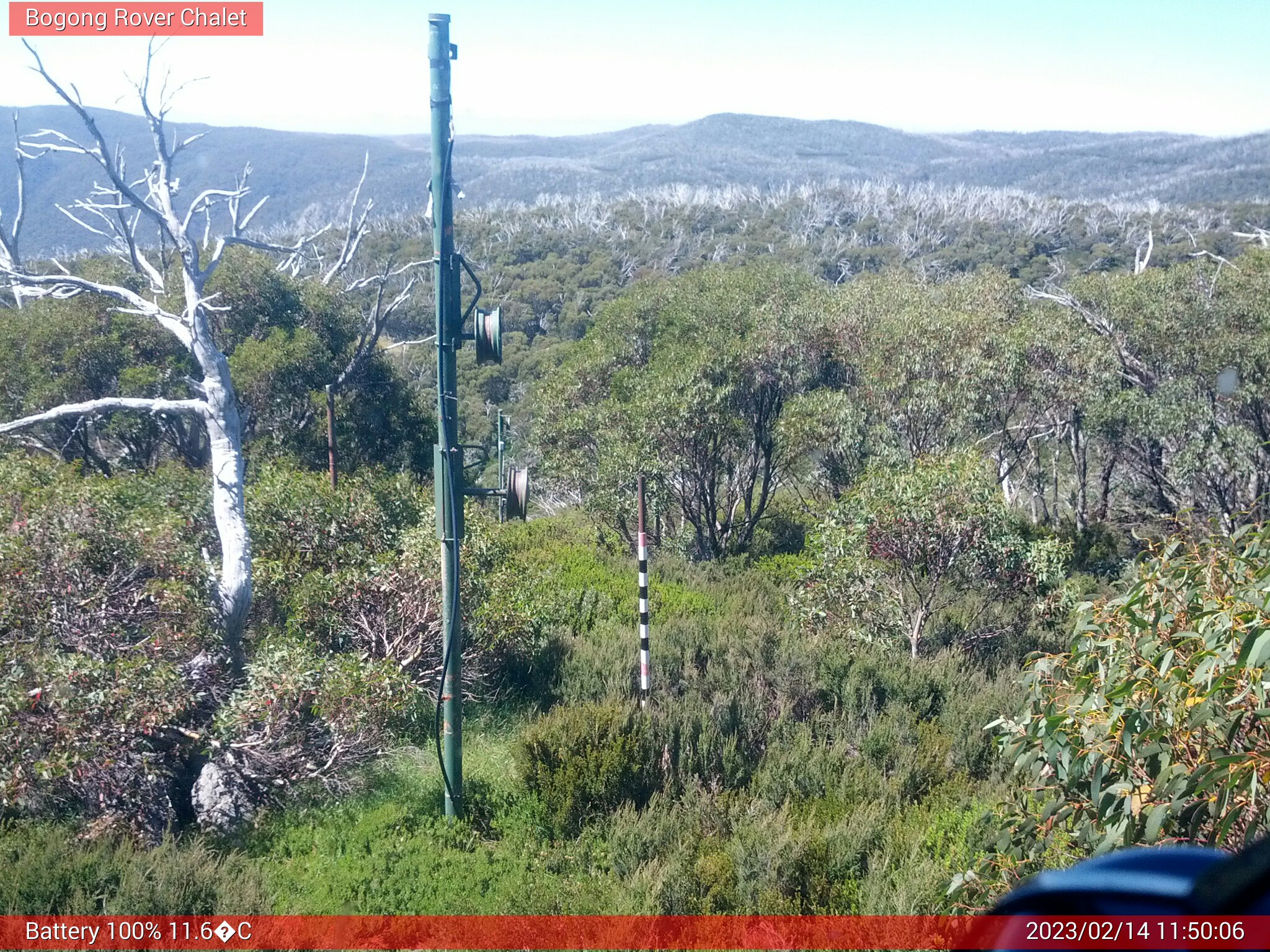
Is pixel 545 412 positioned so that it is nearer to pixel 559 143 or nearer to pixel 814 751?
pixel 814 751

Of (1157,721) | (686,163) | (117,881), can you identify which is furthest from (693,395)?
(686,163)

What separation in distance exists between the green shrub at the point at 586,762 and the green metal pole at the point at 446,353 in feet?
2.69

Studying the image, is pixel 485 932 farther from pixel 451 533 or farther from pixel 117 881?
pixel 451 533

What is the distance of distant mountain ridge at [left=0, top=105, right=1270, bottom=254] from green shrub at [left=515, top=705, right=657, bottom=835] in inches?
1554

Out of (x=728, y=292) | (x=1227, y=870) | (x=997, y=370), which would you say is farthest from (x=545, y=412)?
(x=1227, y=870)

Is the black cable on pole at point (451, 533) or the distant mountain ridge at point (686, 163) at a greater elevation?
the distant mountain ridge at point (686, 163)

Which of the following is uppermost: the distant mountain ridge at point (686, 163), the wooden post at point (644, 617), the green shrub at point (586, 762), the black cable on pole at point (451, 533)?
the distant mountain ridge at point (686, 163)

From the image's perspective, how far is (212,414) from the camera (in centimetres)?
668

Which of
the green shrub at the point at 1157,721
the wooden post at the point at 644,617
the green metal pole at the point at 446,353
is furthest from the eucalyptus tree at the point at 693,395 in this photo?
the green shrub at the point at 1157,721

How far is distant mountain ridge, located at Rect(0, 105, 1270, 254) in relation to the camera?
214 feet

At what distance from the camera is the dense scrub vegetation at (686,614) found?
4.13m

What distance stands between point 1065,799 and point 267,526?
713cm

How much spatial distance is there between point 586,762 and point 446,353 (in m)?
2.89

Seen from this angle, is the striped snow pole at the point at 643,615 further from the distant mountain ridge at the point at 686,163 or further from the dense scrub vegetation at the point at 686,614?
the distant mountain ridge at the point at 686,163
